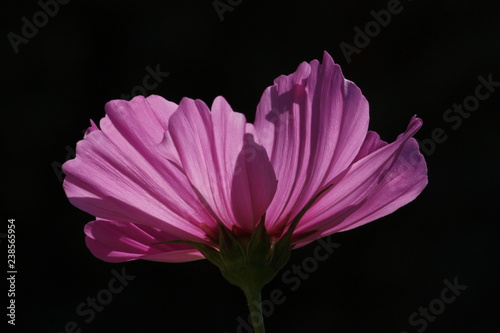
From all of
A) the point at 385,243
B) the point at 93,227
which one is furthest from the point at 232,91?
the point at 93,227

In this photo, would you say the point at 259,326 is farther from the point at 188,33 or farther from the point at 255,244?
the point at 188,33
